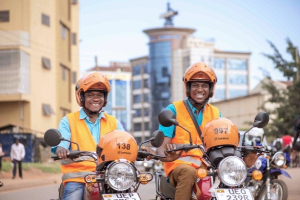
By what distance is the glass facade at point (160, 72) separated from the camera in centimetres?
10731

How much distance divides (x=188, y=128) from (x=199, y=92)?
1.52 feet

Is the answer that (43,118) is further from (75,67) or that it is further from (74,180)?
(74,180)

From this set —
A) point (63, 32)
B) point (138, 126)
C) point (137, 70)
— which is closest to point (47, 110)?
point (63, 32)

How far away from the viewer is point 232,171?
490cm

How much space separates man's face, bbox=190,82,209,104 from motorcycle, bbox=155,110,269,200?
0.94m

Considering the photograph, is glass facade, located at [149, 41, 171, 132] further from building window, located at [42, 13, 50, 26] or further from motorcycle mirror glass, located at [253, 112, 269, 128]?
motorcycle mirror glass, located at [253, 112, 269, 128]

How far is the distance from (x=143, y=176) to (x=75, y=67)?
5190 centimetres

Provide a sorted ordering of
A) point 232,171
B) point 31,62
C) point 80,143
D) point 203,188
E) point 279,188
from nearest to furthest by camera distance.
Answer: point 232,171 → point 203,188 → point 80,143 → point 279,188 → point 31,62

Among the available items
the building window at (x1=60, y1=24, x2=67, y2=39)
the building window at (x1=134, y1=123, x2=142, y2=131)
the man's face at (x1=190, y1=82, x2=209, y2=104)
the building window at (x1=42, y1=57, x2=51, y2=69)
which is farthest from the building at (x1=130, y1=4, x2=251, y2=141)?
the man's face at (x1=190, y1=82, x2=209, y2=104)

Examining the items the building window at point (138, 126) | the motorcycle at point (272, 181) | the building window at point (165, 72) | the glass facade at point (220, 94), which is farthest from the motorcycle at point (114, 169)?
the building window at point (138, 126)

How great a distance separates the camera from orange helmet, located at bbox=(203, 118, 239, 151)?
5197 millimetres

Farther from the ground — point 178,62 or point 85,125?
point 178,62

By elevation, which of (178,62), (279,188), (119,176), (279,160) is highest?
(178,62)

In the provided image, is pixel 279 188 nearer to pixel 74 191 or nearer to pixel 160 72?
pixel 74 191
